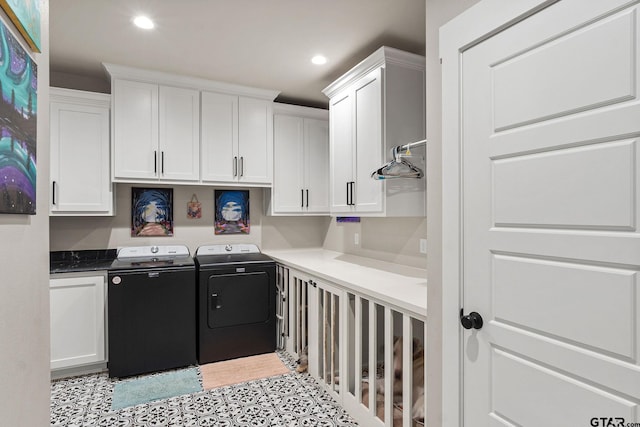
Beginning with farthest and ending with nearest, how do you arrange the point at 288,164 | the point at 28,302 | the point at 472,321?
the point at 288,164, the point at 472,321, the point at 28,302

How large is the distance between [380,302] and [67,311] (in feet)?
8.16

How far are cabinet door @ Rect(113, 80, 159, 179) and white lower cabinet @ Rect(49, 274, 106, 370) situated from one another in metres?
0.95

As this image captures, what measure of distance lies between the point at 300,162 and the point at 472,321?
9.17 ft

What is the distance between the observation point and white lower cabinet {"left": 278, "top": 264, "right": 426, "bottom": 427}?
6.28 feet

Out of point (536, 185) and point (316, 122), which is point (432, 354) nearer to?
point (536, 185)

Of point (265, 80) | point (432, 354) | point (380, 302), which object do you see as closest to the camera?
point (432, 354)

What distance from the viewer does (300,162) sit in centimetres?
385

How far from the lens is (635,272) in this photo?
0.92 meters

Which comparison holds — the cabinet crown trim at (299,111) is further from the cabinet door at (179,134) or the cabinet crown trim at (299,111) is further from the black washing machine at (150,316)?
the black washing machine at (150,316)

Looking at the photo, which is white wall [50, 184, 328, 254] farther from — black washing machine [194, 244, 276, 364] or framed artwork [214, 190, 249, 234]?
black washing machine [194, 244, 276, 364]

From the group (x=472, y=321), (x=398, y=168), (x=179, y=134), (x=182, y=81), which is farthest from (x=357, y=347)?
(x=182, y=81)

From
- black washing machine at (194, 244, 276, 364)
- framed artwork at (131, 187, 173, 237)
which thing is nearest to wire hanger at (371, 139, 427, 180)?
black washing machine at (194, 244, 276, 364)

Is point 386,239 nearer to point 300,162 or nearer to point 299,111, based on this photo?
point 300,162

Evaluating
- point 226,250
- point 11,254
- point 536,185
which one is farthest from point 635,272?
point 226,250
